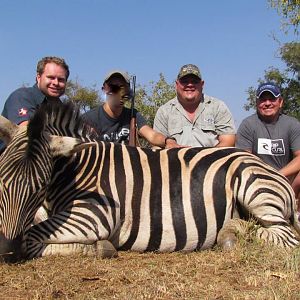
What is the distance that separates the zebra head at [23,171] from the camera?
2945mm

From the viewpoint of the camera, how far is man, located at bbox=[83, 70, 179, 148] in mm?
5195

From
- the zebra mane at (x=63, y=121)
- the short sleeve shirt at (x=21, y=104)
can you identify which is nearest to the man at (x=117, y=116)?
A: the short sleeve shirt at (x=21, y=104)

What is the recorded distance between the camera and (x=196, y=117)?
17.3 ft

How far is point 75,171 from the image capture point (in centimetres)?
352

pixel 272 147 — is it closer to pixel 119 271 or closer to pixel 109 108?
pixel 109 108

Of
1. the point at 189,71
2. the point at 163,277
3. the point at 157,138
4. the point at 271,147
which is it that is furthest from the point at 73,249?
the point at 271,147

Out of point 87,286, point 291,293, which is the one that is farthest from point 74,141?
point 291,293

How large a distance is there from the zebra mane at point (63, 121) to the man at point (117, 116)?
1.36 m

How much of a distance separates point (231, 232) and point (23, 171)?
4.76 feet

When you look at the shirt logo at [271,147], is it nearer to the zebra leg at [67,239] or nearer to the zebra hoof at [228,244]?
the zebra hoof at [228,244]

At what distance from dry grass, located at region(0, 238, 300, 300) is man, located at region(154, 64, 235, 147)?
2030 millimetres

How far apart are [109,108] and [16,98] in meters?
1.16

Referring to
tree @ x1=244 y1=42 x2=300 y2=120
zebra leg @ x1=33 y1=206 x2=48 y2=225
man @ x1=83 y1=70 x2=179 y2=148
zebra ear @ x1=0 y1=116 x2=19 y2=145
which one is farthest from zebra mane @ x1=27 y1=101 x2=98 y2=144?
tree @ x1=244 y1=42 x2=300 y2=120

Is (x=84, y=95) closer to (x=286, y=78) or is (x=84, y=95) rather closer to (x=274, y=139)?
(x=286, y=78)
